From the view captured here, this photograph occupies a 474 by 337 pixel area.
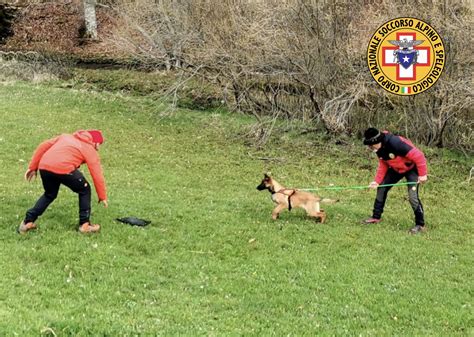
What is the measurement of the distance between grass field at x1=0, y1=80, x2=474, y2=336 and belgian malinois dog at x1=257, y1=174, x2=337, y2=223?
300mm

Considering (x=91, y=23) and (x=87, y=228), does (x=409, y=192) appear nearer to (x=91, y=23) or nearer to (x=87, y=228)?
(x=87, y=228)

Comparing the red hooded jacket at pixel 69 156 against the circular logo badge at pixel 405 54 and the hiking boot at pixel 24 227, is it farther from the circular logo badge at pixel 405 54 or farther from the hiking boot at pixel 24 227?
the circular logo badge at pixel 405 54

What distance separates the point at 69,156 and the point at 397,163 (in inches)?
232

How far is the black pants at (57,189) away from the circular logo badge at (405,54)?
1162 centimetres

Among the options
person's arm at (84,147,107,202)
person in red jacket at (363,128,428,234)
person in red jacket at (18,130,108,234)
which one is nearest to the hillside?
person in red jacket at (363,128,428,234)

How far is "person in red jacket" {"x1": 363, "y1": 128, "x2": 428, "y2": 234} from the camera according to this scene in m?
9.77

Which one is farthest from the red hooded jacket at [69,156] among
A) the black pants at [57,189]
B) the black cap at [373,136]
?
the black cap at [373,136]

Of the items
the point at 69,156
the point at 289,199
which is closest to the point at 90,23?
the point at 289,199

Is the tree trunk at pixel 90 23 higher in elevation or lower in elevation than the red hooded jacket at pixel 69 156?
higher

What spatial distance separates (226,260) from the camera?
8.39 meters

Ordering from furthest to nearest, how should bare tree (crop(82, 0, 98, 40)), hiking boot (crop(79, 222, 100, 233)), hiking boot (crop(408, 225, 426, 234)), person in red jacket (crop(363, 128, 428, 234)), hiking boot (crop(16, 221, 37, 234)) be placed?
bare tree (crop(82, 0, 98, 40)) → hiking boot (crop(408, 225, 426, 234)) → person in red jacket (crop(363, 128, 428, 234)) → hiking boot (crop(79, 222, 100, 233)) → hiking boot (crop(16, 221, 37, 234))

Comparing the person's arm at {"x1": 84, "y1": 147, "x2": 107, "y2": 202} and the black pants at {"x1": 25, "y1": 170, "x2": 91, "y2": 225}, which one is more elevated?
the person's arm at {"x1": 84, "y1": 147, "x2": 107, "y2": 202}

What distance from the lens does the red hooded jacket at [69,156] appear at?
26.5ft

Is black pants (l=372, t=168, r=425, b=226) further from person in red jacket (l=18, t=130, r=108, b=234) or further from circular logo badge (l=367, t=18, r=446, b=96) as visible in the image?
circular logo badge (l=367, t=18, r=446, b=96)
